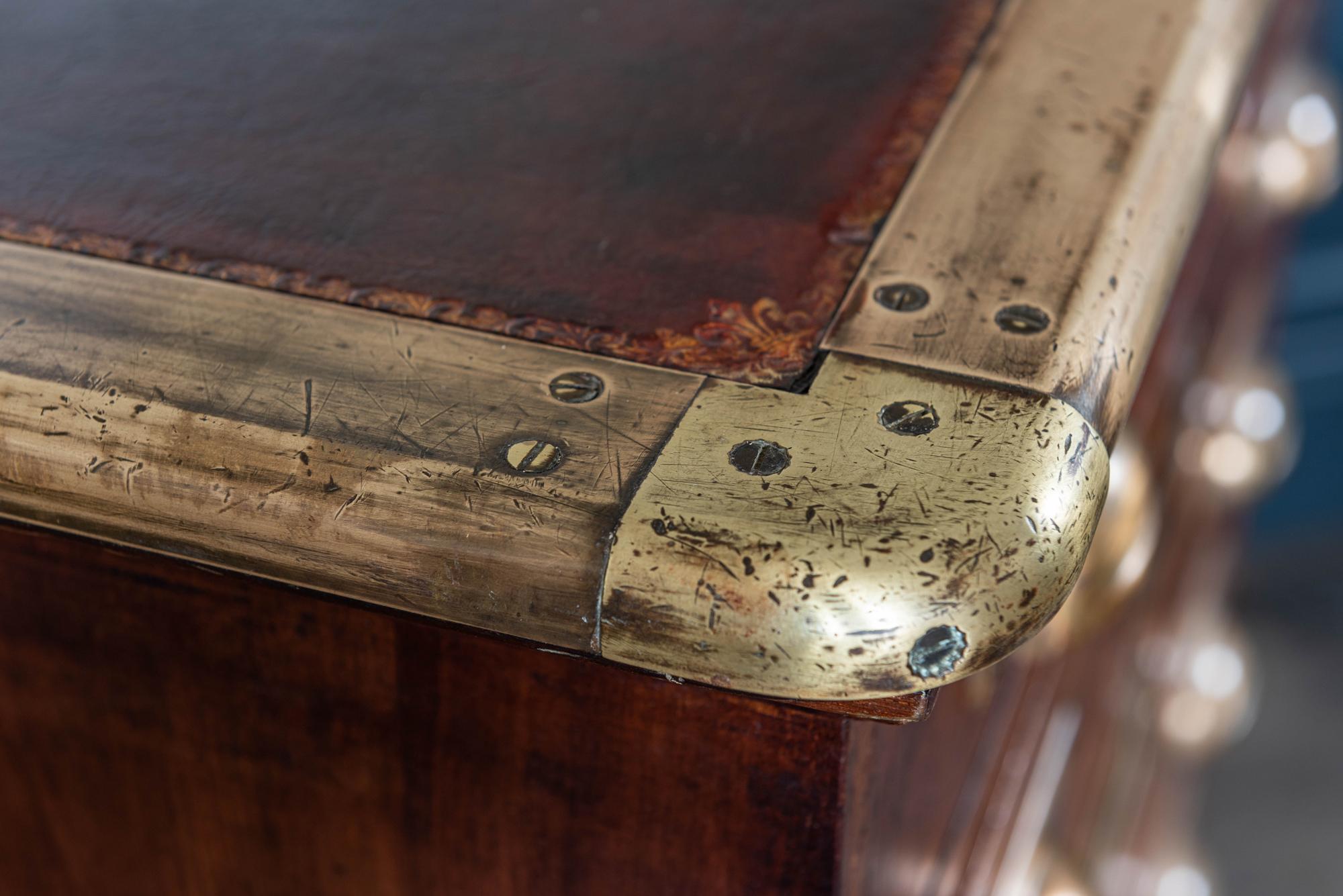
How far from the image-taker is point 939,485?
27 cm

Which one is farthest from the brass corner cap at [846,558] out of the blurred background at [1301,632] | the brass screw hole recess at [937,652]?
the blurred background at [1301,632]

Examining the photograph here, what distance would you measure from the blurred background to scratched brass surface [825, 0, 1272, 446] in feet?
4.03

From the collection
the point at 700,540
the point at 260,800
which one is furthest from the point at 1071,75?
the point at 260,800

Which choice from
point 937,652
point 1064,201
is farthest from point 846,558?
point 1064,201

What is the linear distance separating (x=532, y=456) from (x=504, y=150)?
6.1 inches

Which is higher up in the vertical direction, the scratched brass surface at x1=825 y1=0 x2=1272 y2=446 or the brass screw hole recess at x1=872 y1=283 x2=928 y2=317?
the scratched brass surface at x1=825 y1=0 x2=1272 y2=446

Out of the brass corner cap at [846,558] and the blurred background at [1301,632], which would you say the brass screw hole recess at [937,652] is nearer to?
the brass corner cap at [846,558]

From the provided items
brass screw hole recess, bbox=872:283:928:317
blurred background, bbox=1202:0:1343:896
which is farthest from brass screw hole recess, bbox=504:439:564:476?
blurred background, bbox=1202:0:1343:896

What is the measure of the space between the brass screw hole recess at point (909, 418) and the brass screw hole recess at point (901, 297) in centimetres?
4

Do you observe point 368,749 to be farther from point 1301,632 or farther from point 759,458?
point 1301,632

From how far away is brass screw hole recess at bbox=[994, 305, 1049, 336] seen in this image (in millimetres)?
315

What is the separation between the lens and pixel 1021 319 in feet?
1.05

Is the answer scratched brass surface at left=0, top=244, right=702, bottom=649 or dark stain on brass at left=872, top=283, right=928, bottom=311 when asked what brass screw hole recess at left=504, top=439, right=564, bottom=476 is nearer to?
scratched brass surface at left=0, top=244, right=702, bottom=649

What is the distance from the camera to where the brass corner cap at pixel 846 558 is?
252 millimetres
